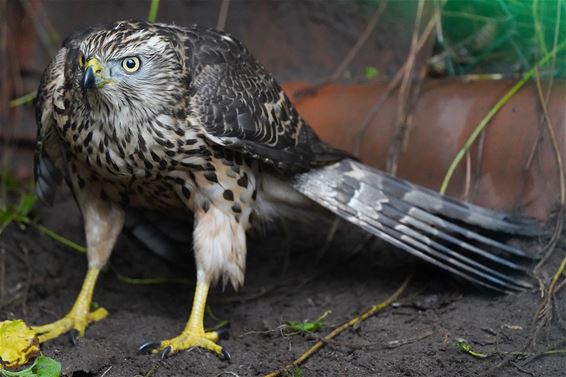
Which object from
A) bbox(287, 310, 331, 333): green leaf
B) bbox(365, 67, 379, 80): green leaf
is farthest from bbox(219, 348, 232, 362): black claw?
bbox(365, 67, 379, 80): green leaf

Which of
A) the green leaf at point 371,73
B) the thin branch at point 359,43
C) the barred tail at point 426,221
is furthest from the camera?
the thin branch at point 359,43

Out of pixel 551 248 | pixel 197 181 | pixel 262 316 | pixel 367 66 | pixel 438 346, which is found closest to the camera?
pixel 438 346

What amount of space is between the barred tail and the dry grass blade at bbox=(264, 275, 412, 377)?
27cm

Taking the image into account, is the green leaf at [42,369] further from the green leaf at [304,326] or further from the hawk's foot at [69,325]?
the green leaf at [304,326]

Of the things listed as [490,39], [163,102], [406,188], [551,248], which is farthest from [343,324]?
[490,39]

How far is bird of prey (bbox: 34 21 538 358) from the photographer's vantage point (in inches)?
142

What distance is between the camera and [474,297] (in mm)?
4156

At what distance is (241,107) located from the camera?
152 inches

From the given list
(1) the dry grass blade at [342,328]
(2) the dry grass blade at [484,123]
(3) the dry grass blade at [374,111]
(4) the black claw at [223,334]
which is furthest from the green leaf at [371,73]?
(4) the black claw at [223,334]

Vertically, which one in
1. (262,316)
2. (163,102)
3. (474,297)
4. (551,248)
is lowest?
(262,316)

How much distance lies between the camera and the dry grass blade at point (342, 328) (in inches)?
137

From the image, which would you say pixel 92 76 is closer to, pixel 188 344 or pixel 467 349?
pixel 188 344

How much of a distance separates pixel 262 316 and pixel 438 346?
1170 millimetres

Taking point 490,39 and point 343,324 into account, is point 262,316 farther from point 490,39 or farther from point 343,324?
point 490,39
